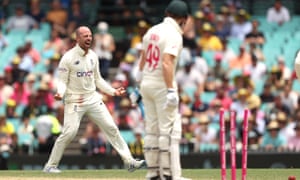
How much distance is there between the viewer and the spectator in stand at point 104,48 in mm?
25528

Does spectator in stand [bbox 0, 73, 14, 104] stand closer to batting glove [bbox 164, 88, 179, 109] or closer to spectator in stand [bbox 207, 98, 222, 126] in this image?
spectator in stand [bbox 207, 98, 222, 126]

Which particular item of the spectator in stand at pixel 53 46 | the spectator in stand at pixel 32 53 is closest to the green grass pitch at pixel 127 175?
the spectator in stand at pixel 53 46

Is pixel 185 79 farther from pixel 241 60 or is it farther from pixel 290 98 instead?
pixel 290 98

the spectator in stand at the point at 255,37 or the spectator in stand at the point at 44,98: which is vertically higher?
the spectator in stand at the point at 255,37

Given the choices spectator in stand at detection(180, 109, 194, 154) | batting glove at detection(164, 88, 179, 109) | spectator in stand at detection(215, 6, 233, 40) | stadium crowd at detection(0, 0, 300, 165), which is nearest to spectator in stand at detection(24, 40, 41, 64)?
stadium crowd at detection(0, 0, 300, 165)

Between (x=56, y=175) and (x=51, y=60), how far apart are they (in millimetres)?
9589

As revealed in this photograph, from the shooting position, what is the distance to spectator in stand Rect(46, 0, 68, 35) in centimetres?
2794

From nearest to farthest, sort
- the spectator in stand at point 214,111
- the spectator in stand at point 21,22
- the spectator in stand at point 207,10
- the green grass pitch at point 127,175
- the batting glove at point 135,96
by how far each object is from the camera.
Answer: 1. the batting glove at point 135,96
2. the green grass pitch at point 127,175
3. the spectator in stand at point 214,111
4. the spectator in stand at point 207,10
5. the spectator in stand at point 21,22

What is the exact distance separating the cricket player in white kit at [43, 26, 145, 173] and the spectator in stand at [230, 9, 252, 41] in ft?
30.8

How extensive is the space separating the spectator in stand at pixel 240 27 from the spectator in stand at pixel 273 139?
187 inches

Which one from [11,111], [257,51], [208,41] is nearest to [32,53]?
[11,111]

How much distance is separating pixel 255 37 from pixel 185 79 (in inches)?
85.0

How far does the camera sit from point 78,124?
1686 centimetres

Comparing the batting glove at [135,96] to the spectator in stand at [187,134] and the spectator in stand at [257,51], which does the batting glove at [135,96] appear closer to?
the spectator in stand at [187,134]
